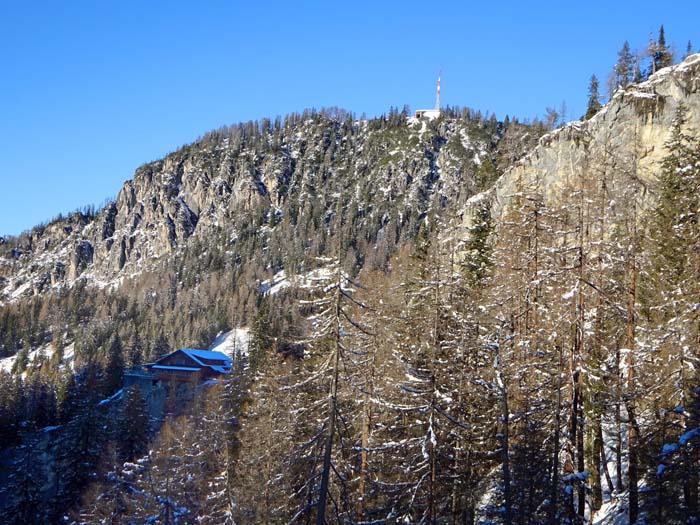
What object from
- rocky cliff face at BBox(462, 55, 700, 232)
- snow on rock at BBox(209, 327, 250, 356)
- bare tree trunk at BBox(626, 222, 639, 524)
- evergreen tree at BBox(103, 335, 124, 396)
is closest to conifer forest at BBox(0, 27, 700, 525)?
bare tree trunk at BBox(626, 222, 639, 524)

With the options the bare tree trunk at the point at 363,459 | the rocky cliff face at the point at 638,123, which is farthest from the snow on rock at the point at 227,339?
the bare tree trunk at the point at 363,459

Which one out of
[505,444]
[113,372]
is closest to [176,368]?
[113,372]

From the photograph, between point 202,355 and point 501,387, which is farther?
point 202,355

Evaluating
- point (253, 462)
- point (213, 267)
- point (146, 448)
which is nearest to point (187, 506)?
point (253, 462)

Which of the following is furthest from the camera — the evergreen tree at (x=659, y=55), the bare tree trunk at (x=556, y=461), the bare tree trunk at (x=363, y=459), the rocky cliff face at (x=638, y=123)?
the evergreen tree at (x=659, y=55)

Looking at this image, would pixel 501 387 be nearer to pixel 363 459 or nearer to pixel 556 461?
pixel 556 461

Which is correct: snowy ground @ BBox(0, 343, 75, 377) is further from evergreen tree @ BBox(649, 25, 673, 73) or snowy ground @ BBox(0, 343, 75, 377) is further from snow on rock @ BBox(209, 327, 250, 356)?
evergreen tree @ BBox(649, 25, 673, 73)

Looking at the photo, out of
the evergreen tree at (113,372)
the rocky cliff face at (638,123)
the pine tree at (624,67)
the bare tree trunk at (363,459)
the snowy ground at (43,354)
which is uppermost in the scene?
the pine tree at (624,67)

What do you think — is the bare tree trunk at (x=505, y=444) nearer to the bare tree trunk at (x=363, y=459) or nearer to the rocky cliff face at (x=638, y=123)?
the bare tree trunk at (x=363, y=459)

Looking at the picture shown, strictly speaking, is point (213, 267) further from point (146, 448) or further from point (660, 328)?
point (660, 328)

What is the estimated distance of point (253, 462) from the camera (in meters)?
29.9

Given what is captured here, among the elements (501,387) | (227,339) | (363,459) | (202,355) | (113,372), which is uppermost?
(227,339)

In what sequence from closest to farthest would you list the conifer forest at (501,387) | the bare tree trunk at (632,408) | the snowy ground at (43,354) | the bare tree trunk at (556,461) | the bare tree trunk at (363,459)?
the bare tree trunk at (556,461)
the bare tree trunk at (632,408)
the conifer forest at (501,387)
the bare tree trunk at (363,459)
the snowy ground at (43,354)

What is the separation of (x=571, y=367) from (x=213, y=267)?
18939cm
